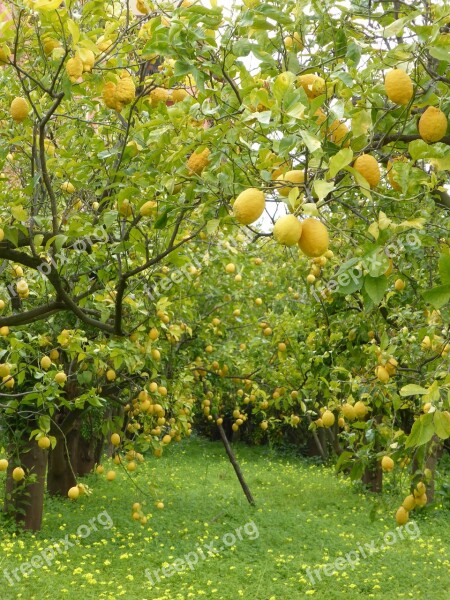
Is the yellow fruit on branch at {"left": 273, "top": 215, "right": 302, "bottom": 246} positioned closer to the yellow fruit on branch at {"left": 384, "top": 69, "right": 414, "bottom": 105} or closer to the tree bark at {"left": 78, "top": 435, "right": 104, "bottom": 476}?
the yellow fruit on branch at {"left": 384, "top": 69, "right": 414, "bottom": 105}

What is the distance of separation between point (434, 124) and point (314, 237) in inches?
19.4

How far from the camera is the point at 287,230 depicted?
129 cm

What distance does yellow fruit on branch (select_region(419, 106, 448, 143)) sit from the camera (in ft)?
5.20

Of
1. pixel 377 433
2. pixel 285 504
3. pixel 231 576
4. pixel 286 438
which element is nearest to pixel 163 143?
pixel 377 433

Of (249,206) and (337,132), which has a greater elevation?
(337,132)

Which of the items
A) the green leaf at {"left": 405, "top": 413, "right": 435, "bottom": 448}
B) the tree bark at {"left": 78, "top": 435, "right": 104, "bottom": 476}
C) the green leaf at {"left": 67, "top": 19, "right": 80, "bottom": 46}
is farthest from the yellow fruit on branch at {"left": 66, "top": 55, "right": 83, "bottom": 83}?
the tree bark at {"left": 78, "top": 435, "right": 104, "bottom": 476}

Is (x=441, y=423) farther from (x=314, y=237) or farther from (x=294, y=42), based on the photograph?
(x=294, y=42)

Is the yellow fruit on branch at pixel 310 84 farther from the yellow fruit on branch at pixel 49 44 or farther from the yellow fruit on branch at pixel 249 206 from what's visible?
the yellow fruit on branch at pixel 49 44

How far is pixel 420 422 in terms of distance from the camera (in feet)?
4.26

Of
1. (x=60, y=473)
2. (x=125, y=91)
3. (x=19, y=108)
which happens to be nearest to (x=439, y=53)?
(x=125, y=91)

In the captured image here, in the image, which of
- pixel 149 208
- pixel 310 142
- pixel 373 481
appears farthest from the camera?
pixel 373 481

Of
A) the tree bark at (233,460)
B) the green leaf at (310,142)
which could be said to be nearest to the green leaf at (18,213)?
the green leaf at (310,142)

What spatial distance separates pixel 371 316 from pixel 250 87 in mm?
2730

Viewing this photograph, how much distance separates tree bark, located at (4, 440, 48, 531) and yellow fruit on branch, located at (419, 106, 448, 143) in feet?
19.9
